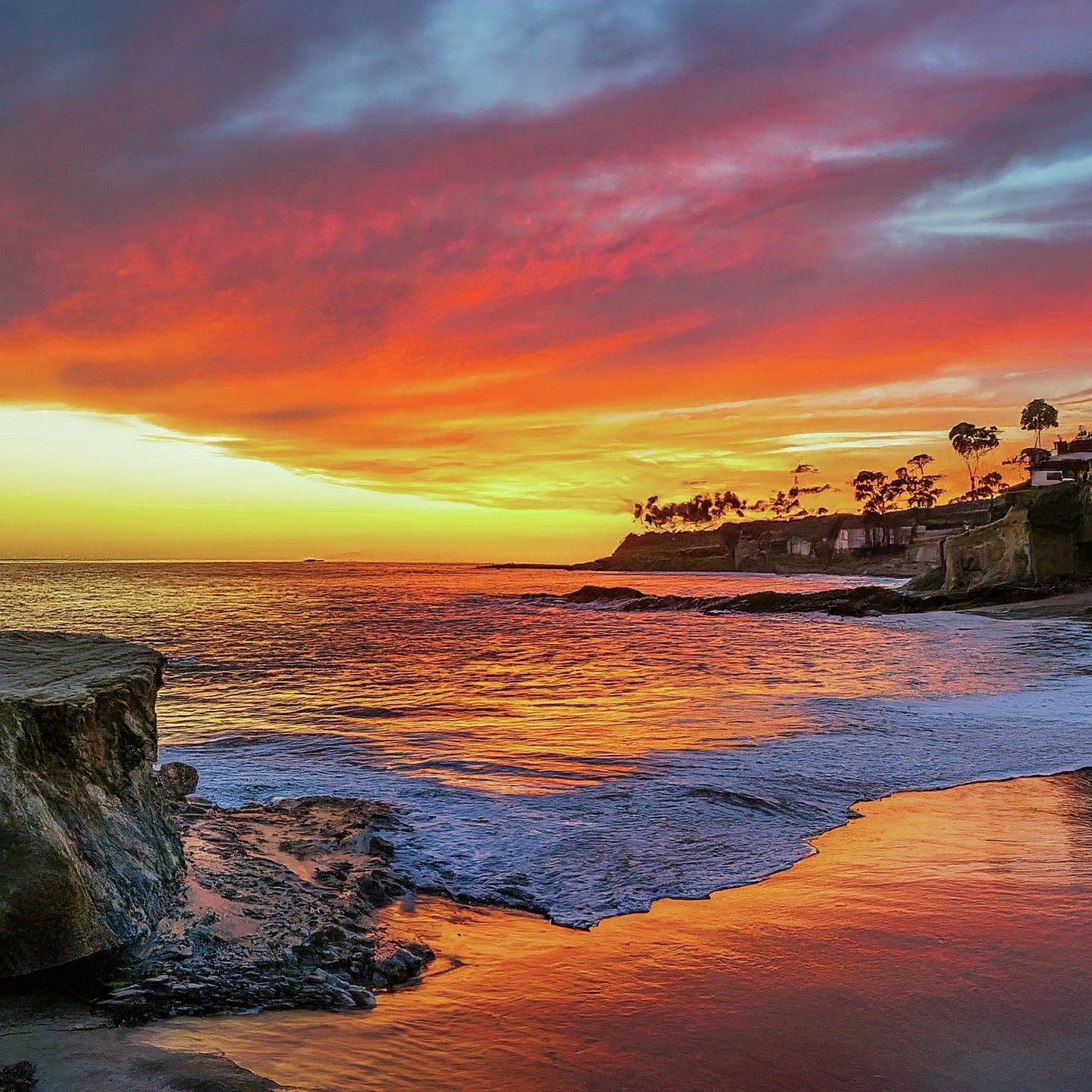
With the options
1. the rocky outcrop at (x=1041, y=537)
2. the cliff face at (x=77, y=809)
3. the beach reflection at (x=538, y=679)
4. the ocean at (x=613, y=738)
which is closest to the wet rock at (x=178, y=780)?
the ocean at (x=613, y=738)

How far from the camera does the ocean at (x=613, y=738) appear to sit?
657cm

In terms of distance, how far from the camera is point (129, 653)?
6.04 m

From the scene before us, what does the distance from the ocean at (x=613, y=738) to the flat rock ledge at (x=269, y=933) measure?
61cm

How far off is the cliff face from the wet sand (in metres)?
0.83

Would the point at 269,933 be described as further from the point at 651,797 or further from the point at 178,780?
the point at 651,797

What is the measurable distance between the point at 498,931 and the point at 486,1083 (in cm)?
181

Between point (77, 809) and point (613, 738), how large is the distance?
805 cm

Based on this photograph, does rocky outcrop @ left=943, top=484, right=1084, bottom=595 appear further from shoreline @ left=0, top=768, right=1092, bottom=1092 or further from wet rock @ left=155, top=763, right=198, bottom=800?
shoreline @ left=0, top=768, right=1092, bottom=1092

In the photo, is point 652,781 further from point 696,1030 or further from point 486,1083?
point 486,1083

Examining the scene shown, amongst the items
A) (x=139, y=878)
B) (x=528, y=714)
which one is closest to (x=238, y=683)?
(x=528, y=714)

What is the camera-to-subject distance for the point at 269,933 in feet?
14.9

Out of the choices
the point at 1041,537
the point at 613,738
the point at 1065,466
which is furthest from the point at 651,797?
the point at 1065,466

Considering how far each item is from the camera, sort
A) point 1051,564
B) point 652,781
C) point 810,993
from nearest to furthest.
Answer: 1. point 810,993
2. point 652,781
3. point 1051,564

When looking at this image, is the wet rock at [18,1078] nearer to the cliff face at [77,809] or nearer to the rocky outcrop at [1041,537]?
the cliff face at [77,809]
